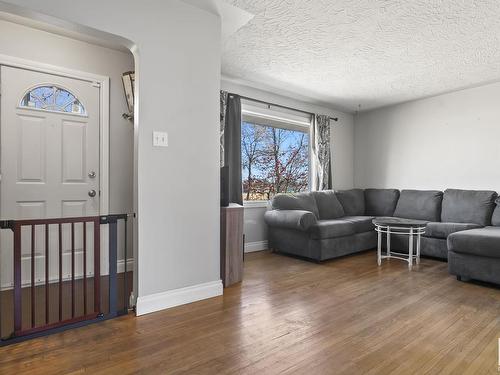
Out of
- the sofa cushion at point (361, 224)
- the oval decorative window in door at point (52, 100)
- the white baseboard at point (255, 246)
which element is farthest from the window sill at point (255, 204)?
the oval decorative window in door at point (52, 100)

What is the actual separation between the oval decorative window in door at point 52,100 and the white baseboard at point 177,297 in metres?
2.09

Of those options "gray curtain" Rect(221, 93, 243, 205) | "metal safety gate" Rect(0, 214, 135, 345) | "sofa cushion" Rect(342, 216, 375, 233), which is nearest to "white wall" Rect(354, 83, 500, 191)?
"sofa cushion" Rect(342, 216, 375, 233)

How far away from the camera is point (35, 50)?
281 centimetres

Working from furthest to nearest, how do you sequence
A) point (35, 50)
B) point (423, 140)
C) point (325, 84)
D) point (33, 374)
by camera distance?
1. point (423, 140)
2. point (325, 84)
3. point (35, 50)
4. point (33, 374)

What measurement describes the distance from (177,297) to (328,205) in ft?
9.45

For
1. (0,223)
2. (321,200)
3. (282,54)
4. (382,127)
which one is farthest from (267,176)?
(0,223)

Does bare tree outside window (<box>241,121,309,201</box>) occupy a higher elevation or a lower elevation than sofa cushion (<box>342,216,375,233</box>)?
higher

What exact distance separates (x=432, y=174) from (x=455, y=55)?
6.77 feet

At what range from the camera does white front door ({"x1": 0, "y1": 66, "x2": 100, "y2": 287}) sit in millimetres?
2709

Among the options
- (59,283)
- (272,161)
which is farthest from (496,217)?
(59,283)

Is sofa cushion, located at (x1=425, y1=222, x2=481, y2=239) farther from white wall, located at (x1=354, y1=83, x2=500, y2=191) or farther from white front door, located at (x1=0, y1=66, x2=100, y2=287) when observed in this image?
white front door, located at (x1=0, y1=66, x2=100, y2=287)

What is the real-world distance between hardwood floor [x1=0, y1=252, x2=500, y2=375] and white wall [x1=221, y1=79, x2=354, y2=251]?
160 cm

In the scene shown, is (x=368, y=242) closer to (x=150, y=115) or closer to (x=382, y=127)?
(x=382, y=127)

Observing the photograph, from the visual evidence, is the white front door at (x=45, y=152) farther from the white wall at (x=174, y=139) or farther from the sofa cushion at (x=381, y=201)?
the sofa cushion at (x=381, y=201)
